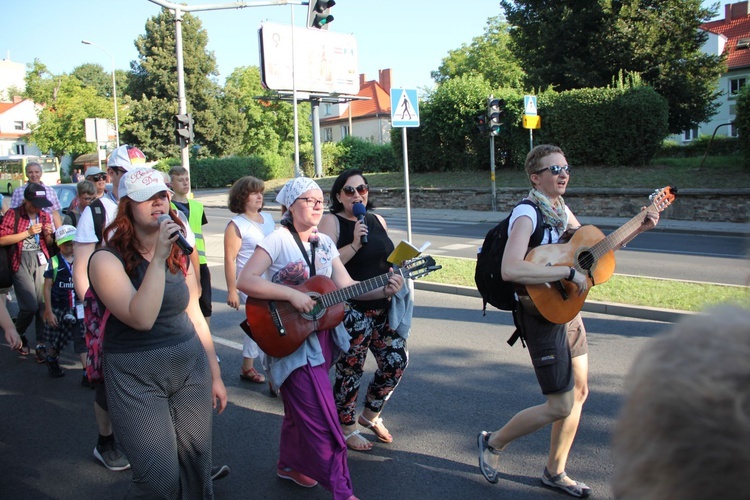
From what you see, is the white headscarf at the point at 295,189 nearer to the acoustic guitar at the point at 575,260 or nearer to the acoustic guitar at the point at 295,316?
the acoustic guitar at the point at 295,316

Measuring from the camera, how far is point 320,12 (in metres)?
13.4

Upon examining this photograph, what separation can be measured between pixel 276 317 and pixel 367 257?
0.91 m

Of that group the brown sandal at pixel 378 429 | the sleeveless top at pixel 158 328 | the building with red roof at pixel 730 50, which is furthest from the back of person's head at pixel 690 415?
the building with red roof at pixel 730 50

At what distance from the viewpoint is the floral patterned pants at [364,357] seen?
13.9 ft

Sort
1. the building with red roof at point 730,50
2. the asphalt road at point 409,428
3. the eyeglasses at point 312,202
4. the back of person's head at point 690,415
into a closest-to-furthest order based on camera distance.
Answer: the back of person's head at point 690,415 → the eyeglasses at point 312,202 → the asphalt road at point 409,428 → the building with red roof at point 730,50

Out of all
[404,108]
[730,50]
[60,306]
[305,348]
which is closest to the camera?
[305,348]

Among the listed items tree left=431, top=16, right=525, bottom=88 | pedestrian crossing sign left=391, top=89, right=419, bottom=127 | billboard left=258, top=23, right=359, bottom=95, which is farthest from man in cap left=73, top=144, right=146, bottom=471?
tree left=431, top=16, right=525, bottom=88

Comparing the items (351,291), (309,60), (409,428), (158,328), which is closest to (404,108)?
(409,428)

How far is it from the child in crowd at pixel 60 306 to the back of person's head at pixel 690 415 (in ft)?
19.7

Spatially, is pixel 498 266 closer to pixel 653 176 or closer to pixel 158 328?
pixel 158 328

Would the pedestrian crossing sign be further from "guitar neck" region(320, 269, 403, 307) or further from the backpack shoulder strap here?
"guitar neck" region(320, 269, 403, 307)

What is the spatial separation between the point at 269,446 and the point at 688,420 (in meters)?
4.02

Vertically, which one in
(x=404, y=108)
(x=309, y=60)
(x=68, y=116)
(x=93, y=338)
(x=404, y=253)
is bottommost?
(x=93, y=338)

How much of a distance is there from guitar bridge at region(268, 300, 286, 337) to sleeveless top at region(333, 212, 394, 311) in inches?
29.4
